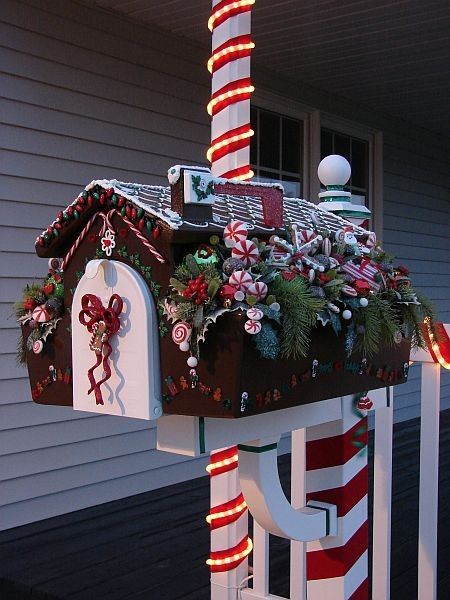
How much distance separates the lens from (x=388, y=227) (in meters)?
6.83

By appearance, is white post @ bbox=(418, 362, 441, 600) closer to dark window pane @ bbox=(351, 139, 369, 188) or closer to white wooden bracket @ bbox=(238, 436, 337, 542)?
white wooden bracket @ bbox=(238, 436, 337, 542)

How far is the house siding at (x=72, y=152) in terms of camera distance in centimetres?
375

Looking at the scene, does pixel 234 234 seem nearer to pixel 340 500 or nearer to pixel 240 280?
pixel 240 280

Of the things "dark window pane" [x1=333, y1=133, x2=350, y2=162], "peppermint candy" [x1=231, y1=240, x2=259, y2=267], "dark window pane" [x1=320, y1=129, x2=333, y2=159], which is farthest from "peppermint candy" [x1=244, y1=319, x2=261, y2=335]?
"dark window pane" [x1=333, y1=133, x2=350, y2=162]

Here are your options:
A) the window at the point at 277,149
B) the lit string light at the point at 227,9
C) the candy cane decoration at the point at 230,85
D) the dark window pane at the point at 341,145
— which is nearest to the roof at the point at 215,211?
the candy cane decoration at the point at 230,85

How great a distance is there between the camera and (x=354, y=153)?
651 cm

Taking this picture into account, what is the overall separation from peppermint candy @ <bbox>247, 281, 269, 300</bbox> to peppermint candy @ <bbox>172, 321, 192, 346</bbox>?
107 mm

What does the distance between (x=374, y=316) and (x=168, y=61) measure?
362 cm

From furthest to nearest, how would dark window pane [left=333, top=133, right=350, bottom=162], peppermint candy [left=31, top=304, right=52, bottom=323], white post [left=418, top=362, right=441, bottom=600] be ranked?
dark window pane [left=333, top=133, right=350, bottom=162] → white post [left=418, top=362, right=441, bottom=600] → peppermint candy [left=31, top=304, right=52, bottom=323]

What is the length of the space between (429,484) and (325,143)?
4.35 metres

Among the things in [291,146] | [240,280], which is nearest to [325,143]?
[291,146]

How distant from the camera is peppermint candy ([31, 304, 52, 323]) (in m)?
1.35

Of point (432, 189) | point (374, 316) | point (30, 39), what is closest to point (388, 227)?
point (432, 189)

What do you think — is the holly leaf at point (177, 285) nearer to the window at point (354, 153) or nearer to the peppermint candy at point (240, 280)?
the peppermint candy at point (240, 280)
